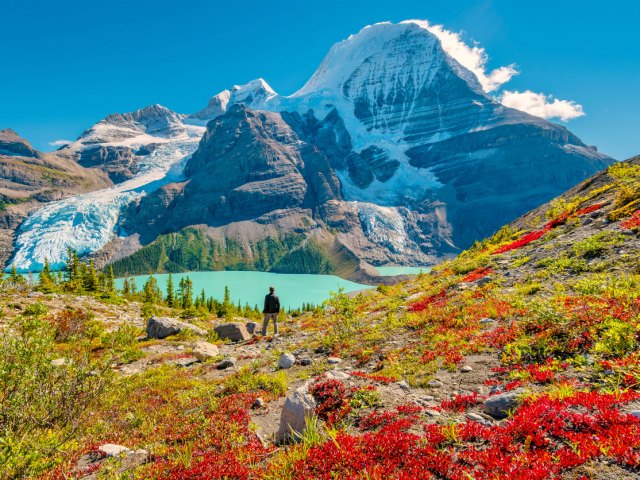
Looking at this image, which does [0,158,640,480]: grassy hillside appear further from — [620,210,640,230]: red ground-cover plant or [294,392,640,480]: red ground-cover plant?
[620,210,640,230]: red ground-cover plant

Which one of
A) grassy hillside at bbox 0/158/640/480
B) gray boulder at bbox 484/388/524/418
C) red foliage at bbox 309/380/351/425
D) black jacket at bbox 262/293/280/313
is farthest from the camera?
black jacket at bbox 262/293/280/313

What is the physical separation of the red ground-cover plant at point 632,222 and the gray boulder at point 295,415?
18.5 m

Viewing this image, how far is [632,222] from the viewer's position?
1688 centimetres

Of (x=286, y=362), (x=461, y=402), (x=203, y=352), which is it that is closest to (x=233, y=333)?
(x=203, y=352)

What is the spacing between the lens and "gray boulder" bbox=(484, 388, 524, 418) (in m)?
6.49

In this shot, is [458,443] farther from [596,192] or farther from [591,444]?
[596,192]

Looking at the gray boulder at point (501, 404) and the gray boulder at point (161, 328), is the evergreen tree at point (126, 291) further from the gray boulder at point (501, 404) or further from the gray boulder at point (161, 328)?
the gray boulder at point (501, 404)

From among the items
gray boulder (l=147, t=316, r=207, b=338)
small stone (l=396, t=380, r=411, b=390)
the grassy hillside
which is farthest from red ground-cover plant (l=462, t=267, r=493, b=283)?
gray boulder (l=147, t=316, r=207, b=338)

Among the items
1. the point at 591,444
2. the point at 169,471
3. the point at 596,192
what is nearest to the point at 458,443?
the point at 591,444

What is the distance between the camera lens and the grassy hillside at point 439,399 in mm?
5090

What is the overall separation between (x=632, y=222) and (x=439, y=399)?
16.6 m

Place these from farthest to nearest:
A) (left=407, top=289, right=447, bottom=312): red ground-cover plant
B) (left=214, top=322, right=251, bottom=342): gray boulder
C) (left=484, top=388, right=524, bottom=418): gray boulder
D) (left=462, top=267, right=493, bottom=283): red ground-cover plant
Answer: (left=214, top=322, right=251, bottom=342): gray boulder → (left=462, top=267, right=493, bottom=283): red ground-cover plant → (left=407, top=289, right=447, bottom=312): red ground-cover plant → (left=484, top=388, right=524, bottom=418): gray boulder

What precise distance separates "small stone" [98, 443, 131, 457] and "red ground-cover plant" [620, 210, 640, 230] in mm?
22558

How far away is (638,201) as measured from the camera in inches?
766
